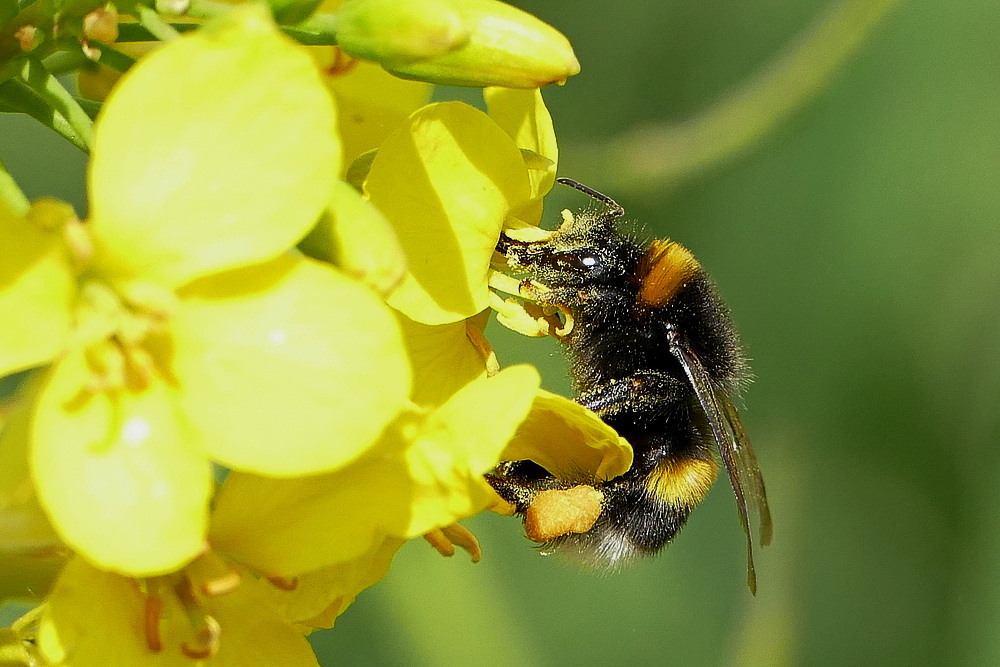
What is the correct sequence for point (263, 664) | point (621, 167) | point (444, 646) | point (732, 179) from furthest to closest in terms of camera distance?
point (732, 179), point (621, 167), point (444, 646), point (263, 664)

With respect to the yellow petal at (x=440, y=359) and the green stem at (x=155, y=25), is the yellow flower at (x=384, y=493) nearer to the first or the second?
the yellow petal at (x=440, y=359)

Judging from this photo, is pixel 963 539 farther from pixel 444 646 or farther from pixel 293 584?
pixel 293 584

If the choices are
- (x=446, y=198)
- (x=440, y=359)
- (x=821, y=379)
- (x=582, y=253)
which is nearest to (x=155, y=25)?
(x=446, y=198)

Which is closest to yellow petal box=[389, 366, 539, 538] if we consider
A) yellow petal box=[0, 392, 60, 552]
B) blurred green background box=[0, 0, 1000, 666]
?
yellow petal box=[0, 392, 60, 552]

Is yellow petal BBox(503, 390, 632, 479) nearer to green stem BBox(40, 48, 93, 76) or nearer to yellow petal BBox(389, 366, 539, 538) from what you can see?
yellow petal BBox(389, 366, 539, 538)

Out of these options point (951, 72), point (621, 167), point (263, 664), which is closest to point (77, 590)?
point (263, 664)

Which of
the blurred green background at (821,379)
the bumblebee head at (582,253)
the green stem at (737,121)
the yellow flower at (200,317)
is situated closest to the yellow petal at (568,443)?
the bumblebee head at (582,253)

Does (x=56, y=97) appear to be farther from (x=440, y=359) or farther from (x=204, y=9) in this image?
(x=440, y=359)

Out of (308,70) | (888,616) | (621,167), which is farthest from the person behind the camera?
(888,616)
